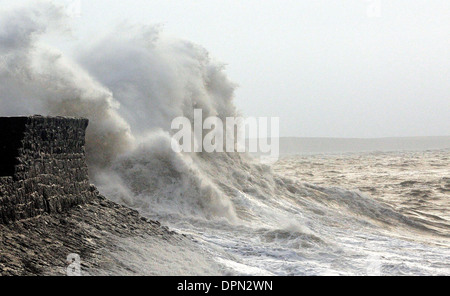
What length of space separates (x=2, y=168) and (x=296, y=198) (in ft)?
35.6

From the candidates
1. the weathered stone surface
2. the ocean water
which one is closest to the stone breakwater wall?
the weathered stone surface

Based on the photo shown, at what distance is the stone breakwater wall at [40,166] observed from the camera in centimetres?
766

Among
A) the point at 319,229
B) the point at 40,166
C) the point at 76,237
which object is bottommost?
the point at 319,229

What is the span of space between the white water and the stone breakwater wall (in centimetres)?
A: 162

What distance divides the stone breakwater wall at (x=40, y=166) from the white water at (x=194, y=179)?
5.30ft

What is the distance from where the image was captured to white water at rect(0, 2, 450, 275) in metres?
10.8

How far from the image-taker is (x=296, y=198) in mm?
17656

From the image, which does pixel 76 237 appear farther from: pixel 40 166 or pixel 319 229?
pixel 319 229

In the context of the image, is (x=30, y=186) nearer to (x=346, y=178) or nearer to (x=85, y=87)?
(x=85, y=87)

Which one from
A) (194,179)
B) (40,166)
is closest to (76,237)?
(40,166)

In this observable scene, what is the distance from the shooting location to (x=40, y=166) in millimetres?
8195

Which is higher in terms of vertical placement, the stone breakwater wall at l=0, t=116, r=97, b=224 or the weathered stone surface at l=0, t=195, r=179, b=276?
the stone breakwater wall at l=0, t=116, r=97, b=224

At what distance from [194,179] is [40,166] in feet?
18.8

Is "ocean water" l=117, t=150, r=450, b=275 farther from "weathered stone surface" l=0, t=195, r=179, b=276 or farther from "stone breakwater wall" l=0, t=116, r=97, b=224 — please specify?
"stone breakwater wall" l=0, t=116, r=97, b=224
